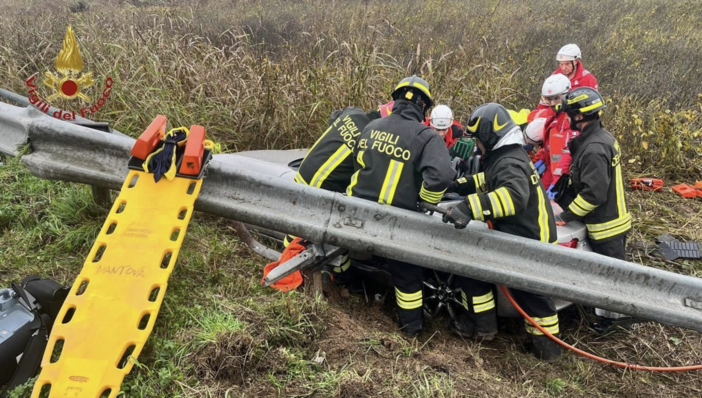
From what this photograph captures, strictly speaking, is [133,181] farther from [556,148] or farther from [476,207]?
[556,148]

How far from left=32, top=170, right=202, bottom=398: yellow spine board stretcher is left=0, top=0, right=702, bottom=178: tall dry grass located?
7.43 ft

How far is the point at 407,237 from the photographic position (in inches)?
110

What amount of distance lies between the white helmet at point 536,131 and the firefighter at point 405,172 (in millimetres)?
1920

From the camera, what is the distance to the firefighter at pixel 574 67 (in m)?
5.39

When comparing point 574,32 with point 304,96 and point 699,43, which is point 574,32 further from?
point 304,96

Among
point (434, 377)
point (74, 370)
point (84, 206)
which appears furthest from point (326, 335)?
point (84, 206)

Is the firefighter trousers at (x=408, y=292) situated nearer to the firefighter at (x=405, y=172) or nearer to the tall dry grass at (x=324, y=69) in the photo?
the firefighter at (x=405, y=172)

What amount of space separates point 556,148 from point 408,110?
6.44 ft

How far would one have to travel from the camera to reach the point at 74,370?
6.29 feet

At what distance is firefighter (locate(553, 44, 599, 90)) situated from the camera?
539 cm

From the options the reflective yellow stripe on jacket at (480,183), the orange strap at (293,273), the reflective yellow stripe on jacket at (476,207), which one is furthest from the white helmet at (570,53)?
the orange strap at (293,273)

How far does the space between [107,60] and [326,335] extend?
14.4ft

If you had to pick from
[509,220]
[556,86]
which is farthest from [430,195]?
[556,86]

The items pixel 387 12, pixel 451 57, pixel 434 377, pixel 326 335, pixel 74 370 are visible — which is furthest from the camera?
pixel 387 12
